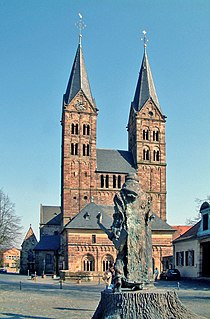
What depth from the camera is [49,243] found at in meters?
66.9

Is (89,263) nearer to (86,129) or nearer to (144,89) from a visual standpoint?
(86,129)

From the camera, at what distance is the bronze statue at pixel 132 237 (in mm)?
10961

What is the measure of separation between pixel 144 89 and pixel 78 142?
1503cm

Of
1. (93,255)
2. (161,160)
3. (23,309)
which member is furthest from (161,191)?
(23,309)

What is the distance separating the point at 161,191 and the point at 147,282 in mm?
55997

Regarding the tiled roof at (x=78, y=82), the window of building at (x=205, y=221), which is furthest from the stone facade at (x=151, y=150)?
the window of building at (x=205, y=221)

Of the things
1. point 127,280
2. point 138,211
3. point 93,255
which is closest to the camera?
point 127,280

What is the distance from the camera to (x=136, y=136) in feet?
225

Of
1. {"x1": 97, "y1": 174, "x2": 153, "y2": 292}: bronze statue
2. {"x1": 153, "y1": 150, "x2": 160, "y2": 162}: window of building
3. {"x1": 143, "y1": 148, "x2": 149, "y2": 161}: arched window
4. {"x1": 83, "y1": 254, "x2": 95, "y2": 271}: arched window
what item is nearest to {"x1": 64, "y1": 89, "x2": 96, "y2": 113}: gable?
{"x1": 143, "y1": 148, "x2": 149, "y2": 161}: arched window

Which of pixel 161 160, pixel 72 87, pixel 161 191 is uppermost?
pixel 72 87

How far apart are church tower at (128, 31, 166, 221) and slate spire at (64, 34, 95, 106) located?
8.25 metres

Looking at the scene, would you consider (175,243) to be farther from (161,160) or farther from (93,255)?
(161,160)

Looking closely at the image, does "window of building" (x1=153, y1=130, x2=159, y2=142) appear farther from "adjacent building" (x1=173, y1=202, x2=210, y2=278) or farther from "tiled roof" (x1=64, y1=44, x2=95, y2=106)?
"adjacent building" (x1=173, y1=202, x2=210, y2=278)

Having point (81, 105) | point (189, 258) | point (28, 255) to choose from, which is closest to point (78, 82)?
point (81, 105)
